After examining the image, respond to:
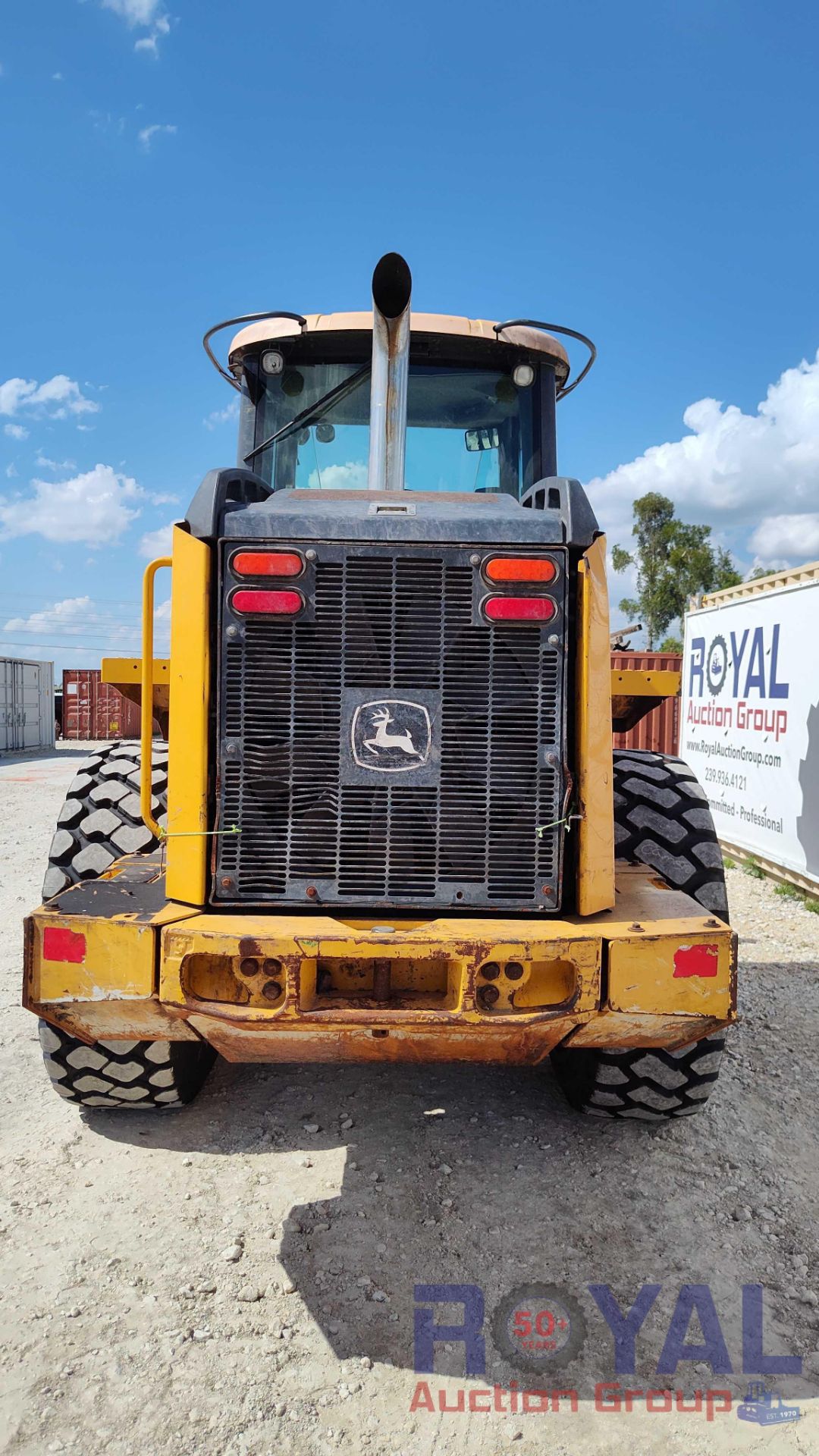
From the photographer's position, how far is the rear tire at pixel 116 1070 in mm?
3113

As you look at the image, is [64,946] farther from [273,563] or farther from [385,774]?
[273,563]

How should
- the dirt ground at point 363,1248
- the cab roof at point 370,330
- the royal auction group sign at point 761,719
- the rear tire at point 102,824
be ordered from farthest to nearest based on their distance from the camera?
the royal auction group sign at point 761,719, the cab roof at point 370,330, the rear tire at point 102,824, the dirt ground at point 363,1248

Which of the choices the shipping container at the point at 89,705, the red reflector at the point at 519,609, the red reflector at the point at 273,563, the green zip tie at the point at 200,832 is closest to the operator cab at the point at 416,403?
the red reflector at the point at 273,563

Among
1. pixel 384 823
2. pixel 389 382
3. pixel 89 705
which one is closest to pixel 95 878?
pixel 384 823

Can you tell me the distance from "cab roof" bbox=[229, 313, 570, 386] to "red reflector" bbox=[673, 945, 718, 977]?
251 cm

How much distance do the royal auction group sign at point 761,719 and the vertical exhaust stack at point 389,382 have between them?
5.23 m

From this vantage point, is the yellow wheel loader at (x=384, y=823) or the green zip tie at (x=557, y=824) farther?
the green zip tie at (x=557, y=824)

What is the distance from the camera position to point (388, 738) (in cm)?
260

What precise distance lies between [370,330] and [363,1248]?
3218 mm

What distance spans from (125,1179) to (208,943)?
114 cm

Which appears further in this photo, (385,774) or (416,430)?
(416,430)

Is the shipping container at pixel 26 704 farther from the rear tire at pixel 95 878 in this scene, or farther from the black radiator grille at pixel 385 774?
the black radiator grille at pixel 385 774

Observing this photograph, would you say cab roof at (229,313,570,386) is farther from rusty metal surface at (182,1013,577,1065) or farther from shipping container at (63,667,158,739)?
shipping container at (63,667,158,739)

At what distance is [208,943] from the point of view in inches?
93.5
